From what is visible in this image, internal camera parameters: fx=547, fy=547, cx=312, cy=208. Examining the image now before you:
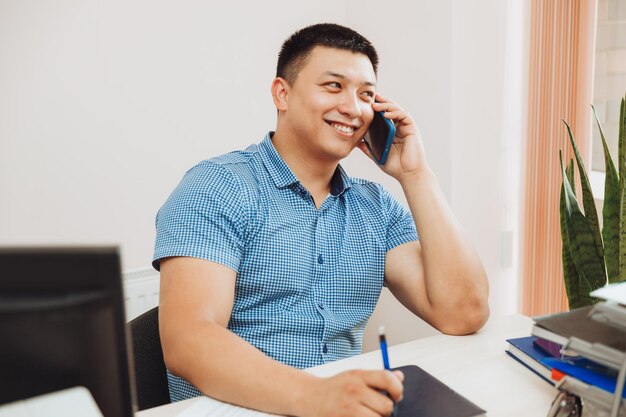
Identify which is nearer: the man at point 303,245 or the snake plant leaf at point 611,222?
the man at point 303,245

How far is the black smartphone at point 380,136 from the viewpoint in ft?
4.81

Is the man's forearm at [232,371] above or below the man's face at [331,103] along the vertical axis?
below

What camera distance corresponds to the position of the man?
1018mm

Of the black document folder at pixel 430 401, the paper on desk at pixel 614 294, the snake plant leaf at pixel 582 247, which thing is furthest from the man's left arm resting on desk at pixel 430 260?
the paper on desk at pixel 614 294

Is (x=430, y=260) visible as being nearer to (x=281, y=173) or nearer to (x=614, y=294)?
(x=281, y=173)

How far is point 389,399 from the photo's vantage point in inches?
29.8

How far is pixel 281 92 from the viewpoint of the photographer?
1.54 meters

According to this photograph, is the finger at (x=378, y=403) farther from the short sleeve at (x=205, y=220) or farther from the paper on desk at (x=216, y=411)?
the short sleeve at (x=205, y=220)

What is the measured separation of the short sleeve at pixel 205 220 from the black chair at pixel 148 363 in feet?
0.45

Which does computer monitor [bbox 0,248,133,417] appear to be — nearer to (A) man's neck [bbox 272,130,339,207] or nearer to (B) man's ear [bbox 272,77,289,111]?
(A) man's neck [bbox 272,130,339,207]

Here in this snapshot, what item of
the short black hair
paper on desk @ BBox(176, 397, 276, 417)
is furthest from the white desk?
the short black hair

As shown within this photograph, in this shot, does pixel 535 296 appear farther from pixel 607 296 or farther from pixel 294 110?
pixel 607 296

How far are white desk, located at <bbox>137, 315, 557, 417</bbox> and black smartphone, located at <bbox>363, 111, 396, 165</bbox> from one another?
1.74 feet

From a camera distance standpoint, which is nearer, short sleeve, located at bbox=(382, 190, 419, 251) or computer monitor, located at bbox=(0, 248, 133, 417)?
computer monitor, located at bbox=(0, 248, 133, 417)
